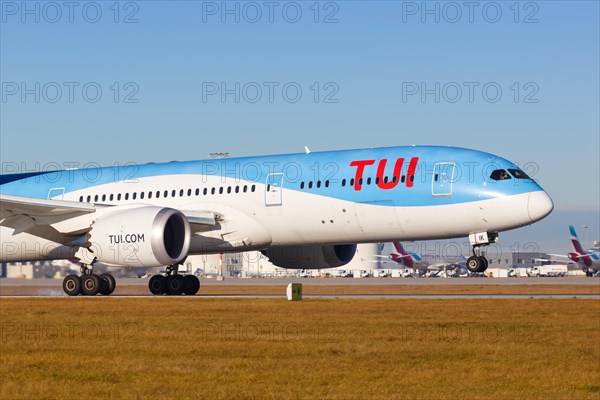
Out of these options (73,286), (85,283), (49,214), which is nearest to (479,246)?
(85,283)

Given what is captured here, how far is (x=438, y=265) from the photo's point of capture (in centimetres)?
14538

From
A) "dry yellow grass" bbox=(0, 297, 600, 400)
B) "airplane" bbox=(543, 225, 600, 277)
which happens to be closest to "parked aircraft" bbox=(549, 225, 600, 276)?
"airplane" bbox=(543, 225, 600, 277)

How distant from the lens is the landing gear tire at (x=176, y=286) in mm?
40156

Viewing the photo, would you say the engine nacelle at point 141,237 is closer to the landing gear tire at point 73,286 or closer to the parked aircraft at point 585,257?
the landing gear tire at point 73,286

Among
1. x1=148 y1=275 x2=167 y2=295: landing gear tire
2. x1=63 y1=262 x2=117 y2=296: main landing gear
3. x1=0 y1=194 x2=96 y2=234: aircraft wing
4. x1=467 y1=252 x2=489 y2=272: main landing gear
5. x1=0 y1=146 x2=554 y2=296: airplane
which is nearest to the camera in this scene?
x1=467 y1=252 x2=489 y2=272: main landing gear

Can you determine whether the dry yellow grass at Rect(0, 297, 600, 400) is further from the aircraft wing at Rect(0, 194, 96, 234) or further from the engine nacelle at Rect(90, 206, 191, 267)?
the aircraft wing at Rect(0, 194, 96, 234)

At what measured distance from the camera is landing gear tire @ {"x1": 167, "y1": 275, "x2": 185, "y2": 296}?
4016cm

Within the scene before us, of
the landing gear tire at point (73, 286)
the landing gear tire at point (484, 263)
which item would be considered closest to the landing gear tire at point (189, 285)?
the landing gear tire at point (73, 286)

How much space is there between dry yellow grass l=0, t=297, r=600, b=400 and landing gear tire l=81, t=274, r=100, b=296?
292 inches

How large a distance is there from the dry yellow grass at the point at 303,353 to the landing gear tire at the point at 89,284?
24.3 feet

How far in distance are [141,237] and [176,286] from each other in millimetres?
6079

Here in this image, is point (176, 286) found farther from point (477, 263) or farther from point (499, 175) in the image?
point (499, 175)

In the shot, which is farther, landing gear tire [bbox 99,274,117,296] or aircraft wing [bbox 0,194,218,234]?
landing gear tire [bbox 99,274,117,296]

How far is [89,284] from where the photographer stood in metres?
37.5
